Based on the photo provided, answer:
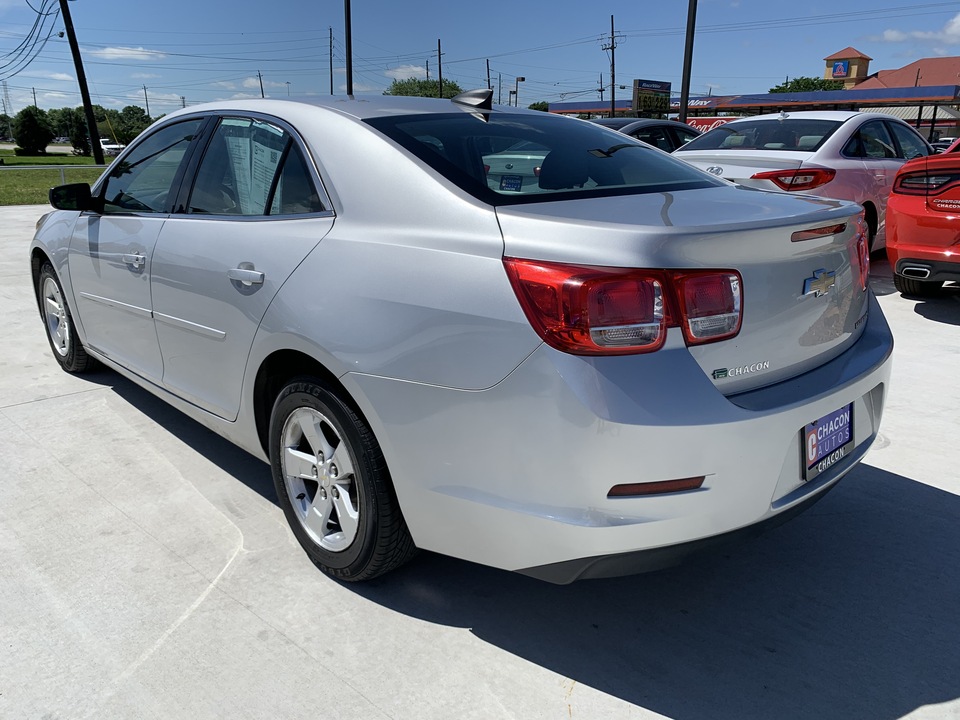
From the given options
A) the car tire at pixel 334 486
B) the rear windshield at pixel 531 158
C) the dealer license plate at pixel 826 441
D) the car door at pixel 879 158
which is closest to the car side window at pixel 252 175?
the rear windshield at pixel 531 158

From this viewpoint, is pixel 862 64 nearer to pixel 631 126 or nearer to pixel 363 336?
pixel 631 126

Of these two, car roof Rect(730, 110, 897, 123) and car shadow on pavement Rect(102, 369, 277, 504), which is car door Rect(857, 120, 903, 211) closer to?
car roof Rect(730, 110, 897, 123)

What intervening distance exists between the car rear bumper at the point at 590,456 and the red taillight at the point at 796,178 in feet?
16.2

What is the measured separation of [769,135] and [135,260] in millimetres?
6245

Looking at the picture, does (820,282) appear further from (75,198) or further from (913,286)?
(913,286)

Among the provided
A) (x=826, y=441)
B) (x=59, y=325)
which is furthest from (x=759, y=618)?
(x=59, y=325)

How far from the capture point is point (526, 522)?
2.05m

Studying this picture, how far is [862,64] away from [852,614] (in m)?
147

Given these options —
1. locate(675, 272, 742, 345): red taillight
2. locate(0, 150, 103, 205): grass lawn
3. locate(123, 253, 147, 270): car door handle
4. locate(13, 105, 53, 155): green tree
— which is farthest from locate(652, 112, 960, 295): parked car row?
Result: locate(13, 105, 53, 155): green tree

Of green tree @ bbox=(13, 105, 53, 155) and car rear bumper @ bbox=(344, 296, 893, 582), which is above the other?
car rear bumper @ bbox=(344, 296, 893, 582)

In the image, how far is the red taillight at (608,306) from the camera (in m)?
1.92

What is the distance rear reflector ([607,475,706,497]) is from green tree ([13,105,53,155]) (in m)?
74.7

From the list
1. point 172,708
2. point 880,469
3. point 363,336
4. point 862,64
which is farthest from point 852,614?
point 862,64

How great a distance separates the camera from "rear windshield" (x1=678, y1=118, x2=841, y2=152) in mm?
7336
